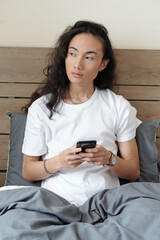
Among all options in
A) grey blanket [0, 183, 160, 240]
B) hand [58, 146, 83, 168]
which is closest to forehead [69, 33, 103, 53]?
hand [58, 146, 83, 168]

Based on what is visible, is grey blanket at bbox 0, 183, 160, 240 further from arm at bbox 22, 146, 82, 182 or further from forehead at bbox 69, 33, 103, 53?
forehead at bbox 69, 33, 103, 53

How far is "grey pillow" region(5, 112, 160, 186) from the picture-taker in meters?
1.34

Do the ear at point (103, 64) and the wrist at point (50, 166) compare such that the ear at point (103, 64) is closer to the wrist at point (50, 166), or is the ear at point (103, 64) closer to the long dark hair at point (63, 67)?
the long dark hair at point (63, 67)

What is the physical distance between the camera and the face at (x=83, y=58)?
119 cm

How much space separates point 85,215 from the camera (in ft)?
3.34

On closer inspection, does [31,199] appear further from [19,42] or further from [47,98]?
[19,42]

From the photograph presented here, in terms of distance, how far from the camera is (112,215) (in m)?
1.00

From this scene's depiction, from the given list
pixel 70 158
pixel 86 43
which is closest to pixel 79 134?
pixel 70 158

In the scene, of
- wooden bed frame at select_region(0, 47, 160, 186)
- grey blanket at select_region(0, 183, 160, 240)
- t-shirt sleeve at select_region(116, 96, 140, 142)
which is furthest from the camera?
wooden bed frame at select_region(0, 47, 160, 186)

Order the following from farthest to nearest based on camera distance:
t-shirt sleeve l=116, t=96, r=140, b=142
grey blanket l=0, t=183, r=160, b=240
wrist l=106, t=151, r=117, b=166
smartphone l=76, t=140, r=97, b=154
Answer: t-shirt sleeve l=116, t=96, r=140, b=142 < wrist l=106, t=151, r=117, b=166 < smartphone l=76, t=140, r=97, b=154 < grey blanket l=0, t=183, r=160, b=240

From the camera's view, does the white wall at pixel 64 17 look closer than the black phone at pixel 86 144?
No

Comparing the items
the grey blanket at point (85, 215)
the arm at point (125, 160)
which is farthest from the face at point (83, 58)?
the grey blanket at point (85, 215)

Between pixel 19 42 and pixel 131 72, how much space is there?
69 centimetres

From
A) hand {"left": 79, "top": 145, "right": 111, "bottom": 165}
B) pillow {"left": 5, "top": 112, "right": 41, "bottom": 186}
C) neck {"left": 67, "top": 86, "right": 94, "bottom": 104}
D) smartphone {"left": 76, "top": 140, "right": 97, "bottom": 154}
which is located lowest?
pillow {"left": 5, "top": 112, "right": 41, "bottom": 186}
